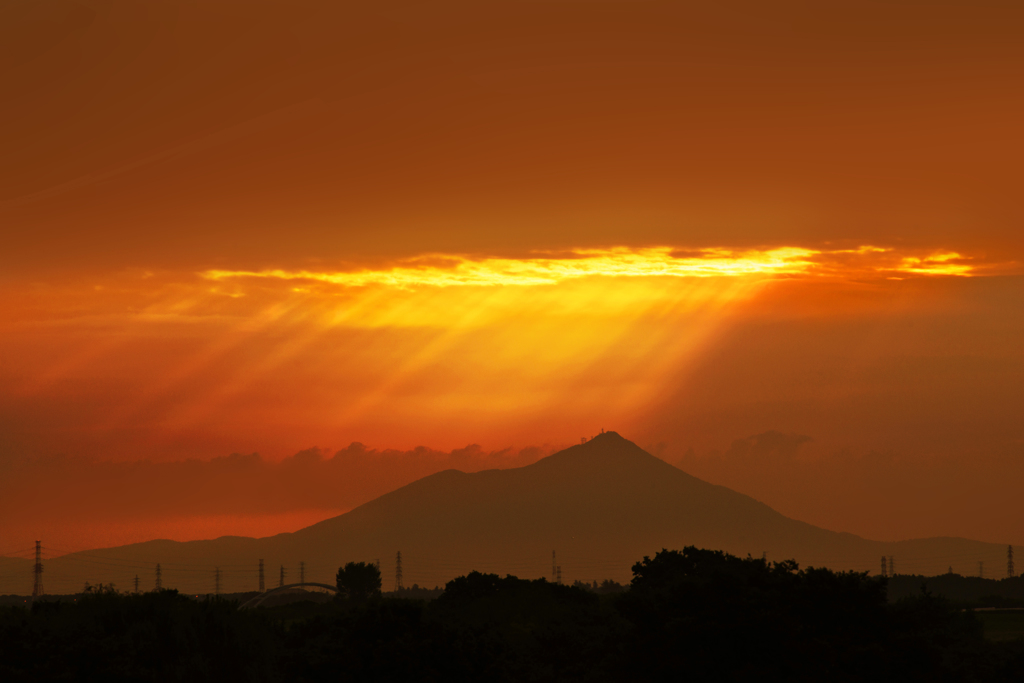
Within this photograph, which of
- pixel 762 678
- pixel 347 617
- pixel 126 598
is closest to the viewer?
pixel 762 678

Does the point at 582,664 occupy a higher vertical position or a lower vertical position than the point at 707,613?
lower

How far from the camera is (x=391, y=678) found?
47875 mm

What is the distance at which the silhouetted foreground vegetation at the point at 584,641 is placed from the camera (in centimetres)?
4016

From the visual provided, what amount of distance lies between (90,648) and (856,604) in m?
43.9

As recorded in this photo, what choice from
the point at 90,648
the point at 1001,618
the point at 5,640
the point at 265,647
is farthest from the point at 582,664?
the point at 1001,618

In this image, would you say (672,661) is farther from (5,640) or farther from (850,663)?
(5,640)

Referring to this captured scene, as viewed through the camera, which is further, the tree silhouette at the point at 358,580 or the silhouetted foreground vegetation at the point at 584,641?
the tree silhouette at the point at 358,580

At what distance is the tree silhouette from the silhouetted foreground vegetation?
353 feet

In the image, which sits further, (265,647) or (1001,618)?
(1001,618)

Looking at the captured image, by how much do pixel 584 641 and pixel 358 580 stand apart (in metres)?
125

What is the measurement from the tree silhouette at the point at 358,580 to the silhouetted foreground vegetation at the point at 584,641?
10766 cm

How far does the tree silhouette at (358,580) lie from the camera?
185m

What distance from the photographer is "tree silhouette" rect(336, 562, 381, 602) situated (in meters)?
185

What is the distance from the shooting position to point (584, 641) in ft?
227
